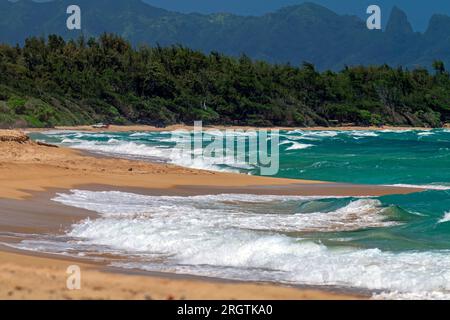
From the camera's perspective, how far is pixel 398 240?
12.8 meters

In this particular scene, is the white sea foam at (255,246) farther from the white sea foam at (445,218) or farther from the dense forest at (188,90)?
the dense forest at (188,90)

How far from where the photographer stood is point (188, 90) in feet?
307

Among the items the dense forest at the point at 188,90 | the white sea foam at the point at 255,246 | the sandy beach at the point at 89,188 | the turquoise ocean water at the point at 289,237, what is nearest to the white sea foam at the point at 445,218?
the turquoise ocean water at the point at 289,237

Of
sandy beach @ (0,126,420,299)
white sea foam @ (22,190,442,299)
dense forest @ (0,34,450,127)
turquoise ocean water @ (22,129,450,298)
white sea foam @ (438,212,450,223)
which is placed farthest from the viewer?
dense forest @ (0,34,450,127)

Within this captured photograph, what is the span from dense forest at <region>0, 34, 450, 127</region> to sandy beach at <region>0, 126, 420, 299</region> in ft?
130

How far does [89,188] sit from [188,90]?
7432 cm

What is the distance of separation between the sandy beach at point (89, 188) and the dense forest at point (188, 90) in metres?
39.7

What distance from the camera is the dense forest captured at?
7938 cm

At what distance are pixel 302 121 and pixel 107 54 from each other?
24.0m

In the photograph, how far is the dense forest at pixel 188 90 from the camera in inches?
3125

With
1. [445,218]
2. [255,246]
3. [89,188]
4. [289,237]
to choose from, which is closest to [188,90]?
[89,188]

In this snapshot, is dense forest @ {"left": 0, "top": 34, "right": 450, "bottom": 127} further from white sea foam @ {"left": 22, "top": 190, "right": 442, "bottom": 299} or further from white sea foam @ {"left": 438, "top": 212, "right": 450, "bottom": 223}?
white sea foam @ {"left": 438, "top": 212, "right": 450, "bottom": 223}

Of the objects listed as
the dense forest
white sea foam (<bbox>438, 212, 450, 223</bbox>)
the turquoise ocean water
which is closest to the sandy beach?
the turquoise ocean water
